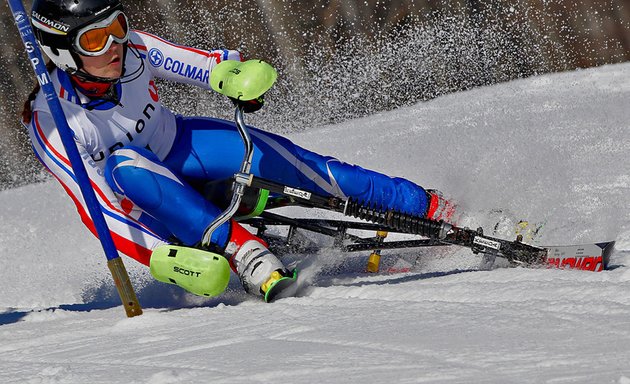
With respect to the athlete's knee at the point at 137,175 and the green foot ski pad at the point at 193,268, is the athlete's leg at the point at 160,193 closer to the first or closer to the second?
the athlete's knee at the point at 137,175

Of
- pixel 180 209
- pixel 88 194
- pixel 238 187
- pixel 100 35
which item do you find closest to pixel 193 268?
pixel 180 209

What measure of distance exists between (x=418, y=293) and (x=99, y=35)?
5.72ft

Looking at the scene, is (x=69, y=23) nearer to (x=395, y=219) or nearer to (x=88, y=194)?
(x=88, y=194)

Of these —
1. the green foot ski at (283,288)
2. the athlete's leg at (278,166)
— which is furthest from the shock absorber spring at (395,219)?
the athlete's leg at (278,166)

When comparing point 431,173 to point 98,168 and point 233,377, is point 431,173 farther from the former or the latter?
point 233,377

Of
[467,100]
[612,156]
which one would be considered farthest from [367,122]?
[612,156]

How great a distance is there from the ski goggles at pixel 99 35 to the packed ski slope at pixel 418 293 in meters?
1.16

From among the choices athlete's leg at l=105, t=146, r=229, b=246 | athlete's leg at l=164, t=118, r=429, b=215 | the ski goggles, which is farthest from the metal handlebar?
the ski goggles

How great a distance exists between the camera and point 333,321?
136 inches

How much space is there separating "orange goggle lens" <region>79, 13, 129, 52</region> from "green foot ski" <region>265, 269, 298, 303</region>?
49.8 inches

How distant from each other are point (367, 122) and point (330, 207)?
11.8ft

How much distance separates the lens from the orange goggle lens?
4.15 meters

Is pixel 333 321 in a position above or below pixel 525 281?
below

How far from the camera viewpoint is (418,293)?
3877mm
